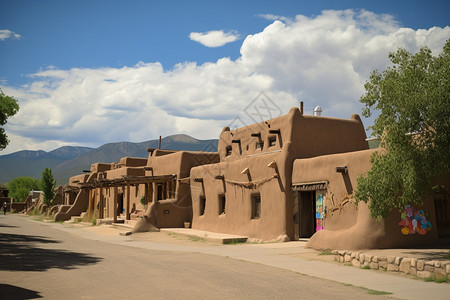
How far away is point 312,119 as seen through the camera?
2283cm

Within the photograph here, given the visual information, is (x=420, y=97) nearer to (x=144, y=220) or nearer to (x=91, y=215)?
(x=144, y=220)

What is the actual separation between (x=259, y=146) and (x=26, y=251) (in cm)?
1413

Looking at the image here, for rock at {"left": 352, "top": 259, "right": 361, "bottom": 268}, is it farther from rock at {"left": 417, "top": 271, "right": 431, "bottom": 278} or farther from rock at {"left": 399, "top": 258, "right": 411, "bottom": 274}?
rock at {"left": 417, "top": 271, "right": 431, "bottom": 278}

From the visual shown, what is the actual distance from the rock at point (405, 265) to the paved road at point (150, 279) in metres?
2.43

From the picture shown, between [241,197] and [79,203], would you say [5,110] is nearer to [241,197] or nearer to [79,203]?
[241,197]

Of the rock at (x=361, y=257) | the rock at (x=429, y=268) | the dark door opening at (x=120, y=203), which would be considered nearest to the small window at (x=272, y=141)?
the rock at (x=361, y=257)

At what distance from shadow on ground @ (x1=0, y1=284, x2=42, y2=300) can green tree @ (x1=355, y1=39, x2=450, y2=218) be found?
8851 millimetres

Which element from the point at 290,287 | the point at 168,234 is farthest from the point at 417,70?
the point at 168,234

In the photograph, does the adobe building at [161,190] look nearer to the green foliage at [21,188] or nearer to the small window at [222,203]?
the small window at [222,203]

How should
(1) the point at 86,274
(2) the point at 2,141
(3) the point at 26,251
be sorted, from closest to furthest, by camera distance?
(1) the point at 86,274
(3) the point at 26,251
(2) the point at 2,141

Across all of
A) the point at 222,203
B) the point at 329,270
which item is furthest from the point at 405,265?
the point at 222,203

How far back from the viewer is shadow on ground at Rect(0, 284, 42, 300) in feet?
24.8

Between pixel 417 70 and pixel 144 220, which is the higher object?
pixel 417 70

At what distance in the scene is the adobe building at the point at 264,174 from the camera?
19.6 m
